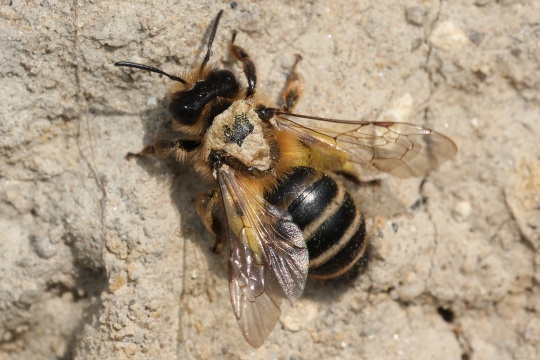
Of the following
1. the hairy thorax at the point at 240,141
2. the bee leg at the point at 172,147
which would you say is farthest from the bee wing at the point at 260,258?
the bee leg at the point at 172,147

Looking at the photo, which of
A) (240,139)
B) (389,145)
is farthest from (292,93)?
(389,145)

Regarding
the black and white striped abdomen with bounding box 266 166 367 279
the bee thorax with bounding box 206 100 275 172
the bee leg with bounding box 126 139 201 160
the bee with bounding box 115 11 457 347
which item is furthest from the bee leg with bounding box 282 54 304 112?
the bee leg with bounding box 126 139 201 160

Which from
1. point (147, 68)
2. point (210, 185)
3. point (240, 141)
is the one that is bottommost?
point (210, 185)

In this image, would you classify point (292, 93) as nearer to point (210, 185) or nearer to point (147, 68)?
point (210, 185)

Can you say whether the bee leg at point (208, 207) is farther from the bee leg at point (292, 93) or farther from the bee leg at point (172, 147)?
the bee leg at point (292, 93)

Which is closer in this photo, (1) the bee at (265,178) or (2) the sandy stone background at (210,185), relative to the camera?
(1) the bee at (265,178)

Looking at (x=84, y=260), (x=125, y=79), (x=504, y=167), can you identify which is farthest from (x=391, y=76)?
(x=84, y=260)
